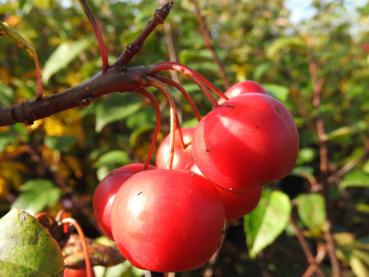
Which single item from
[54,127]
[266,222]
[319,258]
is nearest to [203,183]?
[266,222]

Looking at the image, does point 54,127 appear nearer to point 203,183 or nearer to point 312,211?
point 312,211

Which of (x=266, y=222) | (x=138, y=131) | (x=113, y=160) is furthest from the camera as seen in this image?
(x=138, y=131)

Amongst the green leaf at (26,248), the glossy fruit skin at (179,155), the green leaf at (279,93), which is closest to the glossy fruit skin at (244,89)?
the glossy fruit skin at (179,155)

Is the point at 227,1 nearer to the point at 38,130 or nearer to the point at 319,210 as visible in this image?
the point at 38,130

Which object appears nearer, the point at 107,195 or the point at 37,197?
the point at 107,195

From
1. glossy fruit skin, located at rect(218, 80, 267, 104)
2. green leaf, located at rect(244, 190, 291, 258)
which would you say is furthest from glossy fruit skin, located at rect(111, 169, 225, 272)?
green leaf, located at rect(244, 190, 291, 258)

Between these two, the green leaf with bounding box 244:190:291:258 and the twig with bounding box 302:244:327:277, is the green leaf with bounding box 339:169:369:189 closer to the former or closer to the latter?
the twig with bounding box 302:244:327:277
